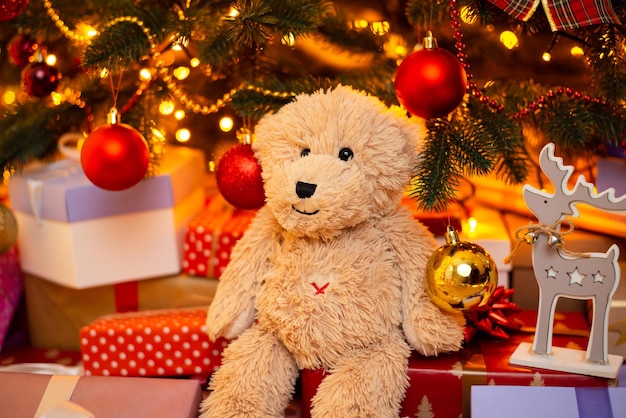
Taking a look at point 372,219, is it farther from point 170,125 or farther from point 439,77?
point 170,125

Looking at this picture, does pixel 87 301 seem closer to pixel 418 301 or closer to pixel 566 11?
pixel 418 301

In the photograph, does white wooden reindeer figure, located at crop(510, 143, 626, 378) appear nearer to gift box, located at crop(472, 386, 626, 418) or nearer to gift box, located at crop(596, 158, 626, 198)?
gift box, located at crop(472, 386, 626, 418)

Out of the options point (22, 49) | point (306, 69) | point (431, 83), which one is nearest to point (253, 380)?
point (431, 83)

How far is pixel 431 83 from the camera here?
2.87ft

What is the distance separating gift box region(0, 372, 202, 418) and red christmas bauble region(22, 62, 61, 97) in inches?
18.3

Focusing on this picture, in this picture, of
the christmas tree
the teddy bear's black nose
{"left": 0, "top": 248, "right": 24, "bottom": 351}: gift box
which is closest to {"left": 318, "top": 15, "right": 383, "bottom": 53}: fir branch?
the christmas tree

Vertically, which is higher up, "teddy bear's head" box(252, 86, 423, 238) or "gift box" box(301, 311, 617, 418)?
"teddy bear's head" box(252, 86, 423, 238)

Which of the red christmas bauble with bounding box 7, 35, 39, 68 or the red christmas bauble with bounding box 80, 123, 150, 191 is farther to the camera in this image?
the red christmas bauble with bounding box 7, 35, 39, 68

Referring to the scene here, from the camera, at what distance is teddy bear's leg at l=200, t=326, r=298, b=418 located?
93cm

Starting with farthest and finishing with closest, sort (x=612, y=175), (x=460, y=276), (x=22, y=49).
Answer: (x=22, y=49), (x=612, y=175), (x=460, y=276)

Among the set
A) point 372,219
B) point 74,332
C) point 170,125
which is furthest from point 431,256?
point 74,332

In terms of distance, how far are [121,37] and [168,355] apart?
0.46 meters

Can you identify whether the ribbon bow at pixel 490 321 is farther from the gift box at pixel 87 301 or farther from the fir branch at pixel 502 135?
the gift box at pixel 87 301

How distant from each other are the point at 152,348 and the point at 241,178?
0.97ft
